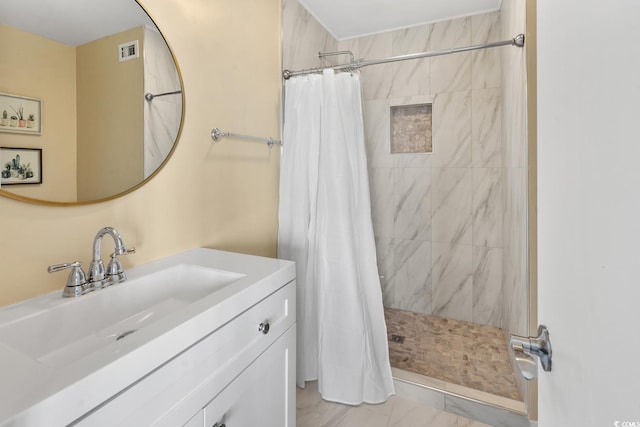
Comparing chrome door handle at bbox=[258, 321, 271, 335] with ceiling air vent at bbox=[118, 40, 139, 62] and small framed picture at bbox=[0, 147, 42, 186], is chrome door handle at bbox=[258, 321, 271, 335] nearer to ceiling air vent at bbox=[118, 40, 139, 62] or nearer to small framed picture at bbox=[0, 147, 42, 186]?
small framed picture at bbox=[0, 147, 42, 186]

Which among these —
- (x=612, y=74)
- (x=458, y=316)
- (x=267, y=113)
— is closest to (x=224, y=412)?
(x=612, y=74)

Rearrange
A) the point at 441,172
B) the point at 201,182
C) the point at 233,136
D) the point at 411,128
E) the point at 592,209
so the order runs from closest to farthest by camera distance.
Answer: the point at 592,209 < the point at 201,182 < the point at 233,136 < the point at 441,172 < the point at 411,128

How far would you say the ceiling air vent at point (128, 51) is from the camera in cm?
109

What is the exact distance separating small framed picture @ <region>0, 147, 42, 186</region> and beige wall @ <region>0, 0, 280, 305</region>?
66 millimetres

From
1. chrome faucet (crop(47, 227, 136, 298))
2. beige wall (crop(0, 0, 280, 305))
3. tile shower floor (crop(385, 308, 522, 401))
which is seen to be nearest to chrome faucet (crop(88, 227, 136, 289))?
chrome faucet (crop(47, 227, 136, 298))

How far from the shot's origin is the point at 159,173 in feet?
4.07

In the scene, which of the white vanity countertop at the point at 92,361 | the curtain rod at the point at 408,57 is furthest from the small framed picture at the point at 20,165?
the curtain rod at the point at 408,57

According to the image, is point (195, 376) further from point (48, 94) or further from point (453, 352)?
point (453, 352)

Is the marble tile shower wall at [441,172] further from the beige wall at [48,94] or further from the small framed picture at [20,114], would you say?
the small framed picture at [20,114]

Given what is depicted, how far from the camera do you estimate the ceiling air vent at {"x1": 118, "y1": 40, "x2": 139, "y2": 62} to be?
42.9 inches

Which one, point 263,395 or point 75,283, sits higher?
point 75,283

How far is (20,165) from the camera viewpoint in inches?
33.6

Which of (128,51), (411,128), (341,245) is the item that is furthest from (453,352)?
(128,51)

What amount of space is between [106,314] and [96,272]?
0.42 ft
